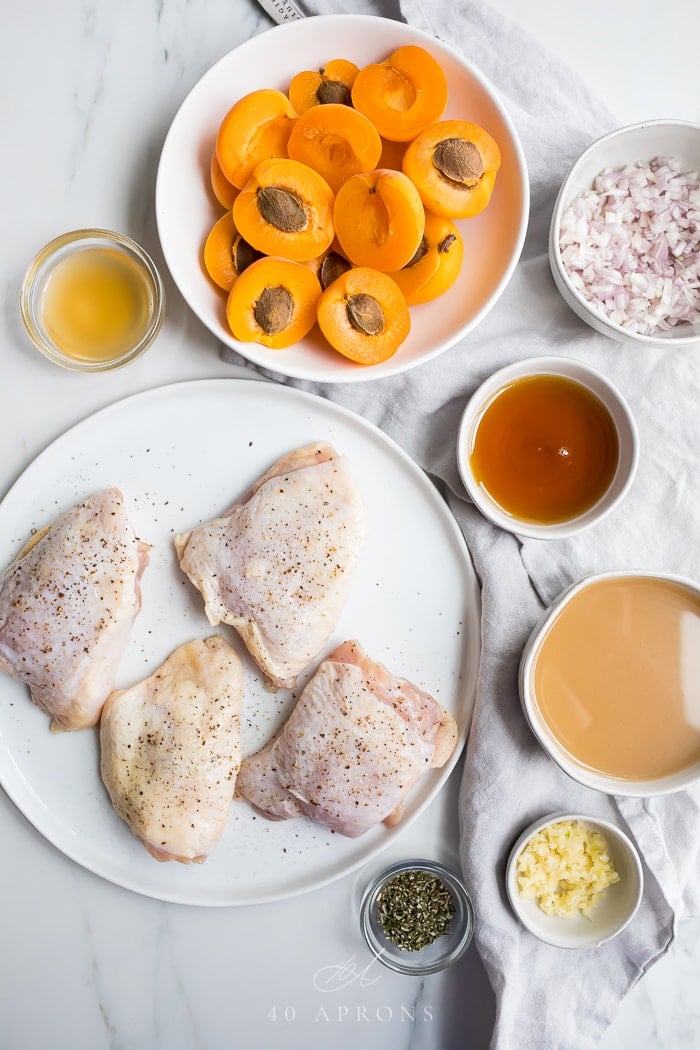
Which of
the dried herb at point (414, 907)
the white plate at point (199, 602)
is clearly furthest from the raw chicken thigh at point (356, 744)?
the dried herb at point (414, 907)

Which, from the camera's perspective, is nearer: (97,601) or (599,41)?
(97,601)

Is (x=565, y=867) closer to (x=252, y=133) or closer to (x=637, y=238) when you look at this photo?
(x=637, y=238)

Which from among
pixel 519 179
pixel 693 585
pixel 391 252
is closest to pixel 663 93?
pixel 519 179

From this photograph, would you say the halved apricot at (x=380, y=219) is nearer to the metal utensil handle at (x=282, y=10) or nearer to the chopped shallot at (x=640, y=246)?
the chopped shallot at (x=640, y=246)

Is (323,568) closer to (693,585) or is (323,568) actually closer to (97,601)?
(97,601)

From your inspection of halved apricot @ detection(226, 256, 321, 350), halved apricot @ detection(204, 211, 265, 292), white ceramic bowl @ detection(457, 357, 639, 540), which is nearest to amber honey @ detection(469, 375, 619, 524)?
white ceramic bowl @ detection(457, 357, 639, 540)

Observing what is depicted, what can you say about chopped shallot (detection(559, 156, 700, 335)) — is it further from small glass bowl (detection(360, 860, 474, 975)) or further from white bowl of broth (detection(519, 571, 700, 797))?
small glass bowl (detection(360, 860, 474, 975))
